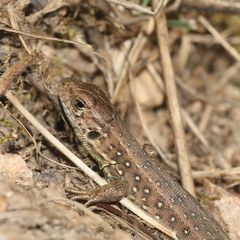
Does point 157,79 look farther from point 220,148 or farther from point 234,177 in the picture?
point 234,177

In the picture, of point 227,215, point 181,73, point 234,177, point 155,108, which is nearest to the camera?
point 227,215

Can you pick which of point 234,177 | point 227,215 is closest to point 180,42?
point 234,177

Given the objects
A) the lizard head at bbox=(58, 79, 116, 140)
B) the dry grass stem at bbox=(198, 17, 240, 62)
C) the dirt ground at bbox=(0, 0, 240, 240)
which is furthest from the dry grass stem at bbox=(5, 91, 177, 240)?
the dry grass stem at bbox=(198, 17, 240, 62)

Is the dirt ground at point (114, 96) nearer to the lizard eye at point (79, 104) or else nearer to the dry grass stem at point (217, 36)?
the dry grass stem at point (217, 36)

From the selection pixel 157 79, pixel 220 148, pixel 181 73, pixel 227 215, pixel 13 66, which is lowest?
pixel 227 215

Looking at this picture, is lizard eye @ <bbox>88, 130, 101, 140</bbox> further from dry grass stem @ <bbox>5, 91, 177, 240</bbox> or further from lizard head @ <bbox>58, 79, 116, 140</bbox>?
dry grass stem @ <bbox>5, 91, 177, 240</bbox>

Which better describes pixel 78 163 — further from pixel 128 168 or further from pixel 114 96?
pixel 114 96
